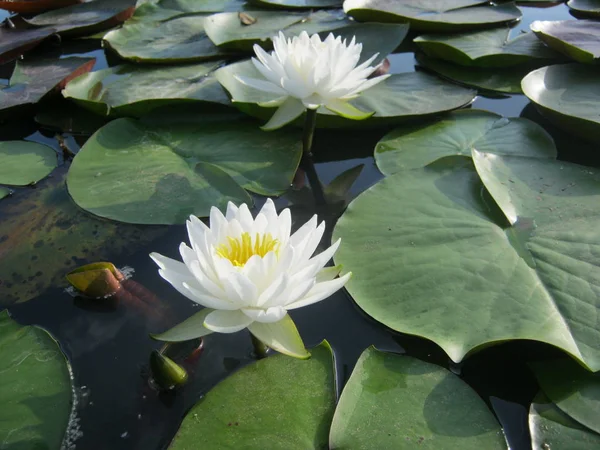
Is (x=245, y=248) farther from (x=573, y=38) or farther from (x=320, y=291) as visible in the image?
(x=573, y=38)

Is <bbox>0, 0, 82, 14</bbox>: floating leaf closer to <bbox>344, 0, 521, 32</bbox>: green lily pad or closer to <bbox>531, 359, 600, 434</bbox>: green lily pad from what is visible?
<bbox>344, 0, 521, 32</bbox>: green lily pad

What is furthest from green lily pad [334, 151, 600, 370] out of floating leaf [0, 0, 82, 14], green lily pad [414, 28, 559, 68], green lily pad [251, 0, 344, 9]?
floating leaf [0, 0, 82, 14]

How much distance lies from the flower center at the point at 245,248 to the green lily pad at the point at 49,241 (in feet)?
2.38

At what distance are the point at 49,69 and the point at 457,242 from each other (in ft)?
8.96

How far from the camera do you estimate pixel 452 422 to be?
4.09 feet

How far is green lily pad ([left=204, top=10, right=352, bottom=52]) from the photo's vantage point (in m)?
3.13

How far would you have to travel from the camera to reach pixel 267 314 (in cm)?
122

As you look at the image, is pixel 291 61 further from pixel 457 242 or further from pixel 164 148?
pixel 457 242

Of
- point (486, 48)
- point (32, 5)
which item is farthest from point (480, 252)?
point (32, 5)

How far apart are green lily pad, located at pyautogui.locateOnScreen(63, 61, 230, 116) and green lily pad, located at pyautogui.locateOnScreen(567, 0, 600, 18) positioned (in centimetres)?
271

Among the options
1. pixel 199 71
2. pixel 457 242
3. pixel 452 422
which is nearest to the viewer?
pixel 452 422

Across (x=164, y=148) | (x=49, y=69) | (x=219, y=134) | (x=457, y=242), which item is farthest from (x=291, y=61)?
(x=49, y=69)

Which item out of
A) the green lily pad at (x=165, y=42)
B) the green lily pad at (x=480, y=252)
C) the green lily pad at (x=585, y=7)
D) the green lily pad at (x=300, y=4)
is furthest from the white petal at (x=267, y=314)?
the green lily pad at (x=585, y=7)

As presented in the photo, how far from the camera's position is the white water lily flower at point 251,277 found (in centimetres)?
122
